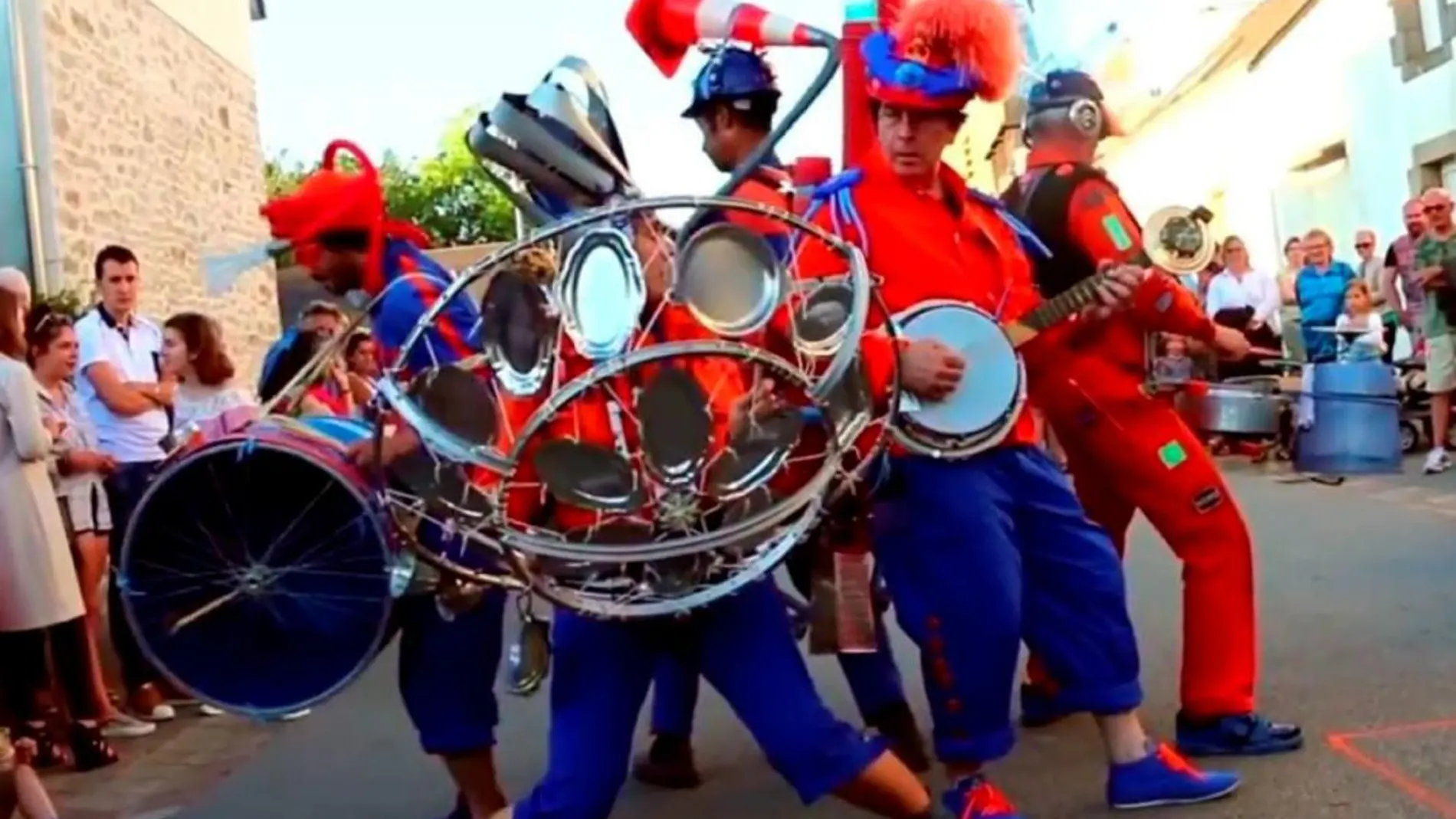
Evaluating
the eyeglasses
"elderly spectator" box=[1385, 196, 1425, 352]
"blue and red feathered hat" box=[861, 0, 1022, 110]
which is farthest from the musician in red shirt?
"elderly spectator" box=[1385, 196, 1425, 352]

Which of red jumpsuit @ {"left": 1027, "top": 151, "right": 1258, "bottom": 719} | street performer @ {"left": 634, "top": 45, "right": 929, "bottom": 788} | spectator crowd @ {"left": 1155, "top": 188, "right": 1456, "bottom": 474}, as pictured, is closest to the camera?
street performer @ {"left": 634, "top": 45, "right": 929, "bottom": 788}

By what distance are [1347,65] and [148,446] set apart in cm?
1595

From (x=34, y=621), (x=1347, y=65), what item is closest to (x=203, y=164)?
(x=1347, y=65)

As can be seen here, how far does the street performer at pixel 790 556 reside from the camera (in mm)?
4609

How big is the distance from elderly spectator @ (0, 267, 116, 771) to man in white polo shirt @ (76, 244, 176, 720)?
649 mm

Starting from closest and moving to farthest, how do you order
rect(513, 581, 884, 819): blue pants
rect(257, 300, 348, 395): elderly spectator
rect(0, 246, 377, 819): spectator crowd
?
rect(513, 581, 884, 819): blue pants
rect(257, 300, 348, 395): elderly spectator
rect(0, 246, 377, 819): spectator crowd

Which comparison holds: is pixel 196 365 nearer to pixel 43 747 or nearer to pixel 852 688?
pixel 43 747

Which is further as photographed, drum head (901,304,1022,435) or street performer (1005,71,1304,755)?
street performer (1005,71,1304,755)

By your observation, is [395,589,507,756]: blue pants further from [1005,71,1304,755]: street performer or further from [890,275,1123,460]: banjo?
[1005,71,1304,755]: street performer

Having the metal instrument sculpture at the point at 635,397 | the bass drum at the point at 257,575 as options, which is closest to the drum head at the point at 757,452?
the metal instrument sculpture at the point at 635,397

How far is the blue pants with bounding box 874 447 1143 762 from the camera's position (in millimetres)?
4273

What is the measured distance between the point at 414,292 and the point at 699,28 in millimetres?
904

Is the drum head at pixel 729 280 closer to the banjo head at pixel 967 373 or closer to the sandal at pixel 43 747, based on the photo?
the banjo head at pixel 967 373

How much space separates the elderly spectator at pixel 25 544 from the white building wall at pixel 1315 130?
36.7 feet
